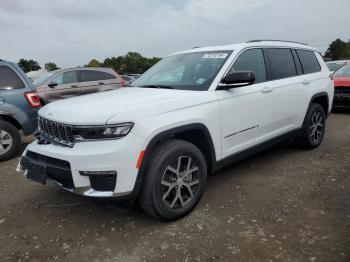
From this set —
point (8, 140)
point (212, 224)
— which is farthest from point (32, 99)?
point (212, 224)

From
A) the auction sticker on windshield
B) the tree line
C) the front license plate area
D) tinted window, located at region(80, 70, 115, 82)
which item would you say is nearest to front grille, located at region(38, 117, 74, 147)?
the front license plate area

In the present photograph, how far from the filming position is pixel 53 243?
10.2 ft

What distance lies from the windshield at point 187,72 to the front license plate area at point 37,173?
5.21 feet

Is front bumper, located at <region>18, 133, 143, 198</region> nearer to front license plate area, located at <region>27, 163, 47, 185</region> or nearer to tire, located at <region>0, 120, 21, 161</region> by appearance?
front license plate area, located at <region>27, 163, 47, 185</region>

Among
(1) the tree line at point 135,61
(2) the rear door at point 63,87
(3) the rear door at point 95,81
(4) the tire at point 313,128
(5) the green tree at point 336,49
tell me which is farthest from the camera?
(5) the green tree at point 336,49

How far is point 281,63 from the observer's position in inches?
189

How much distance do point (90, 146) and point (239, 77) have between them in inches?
67.3

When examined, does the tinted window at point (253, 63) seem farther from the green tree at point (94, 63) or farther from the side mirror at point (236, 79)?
the green tree at point (94, 63)

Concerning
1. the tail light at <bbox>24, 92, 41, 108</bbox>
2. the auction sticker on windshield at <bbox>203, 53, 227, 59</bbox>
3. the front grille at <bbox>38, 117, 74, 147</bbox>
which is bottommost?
the front grille at <bbox>38, 117, 74, 147</bbox>

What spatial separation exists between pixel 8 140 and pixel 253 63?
4108mm

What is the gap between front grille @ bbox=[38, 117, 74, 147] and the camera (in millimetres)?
3051

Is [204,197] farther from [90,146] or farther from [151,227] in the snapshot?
[90,146]

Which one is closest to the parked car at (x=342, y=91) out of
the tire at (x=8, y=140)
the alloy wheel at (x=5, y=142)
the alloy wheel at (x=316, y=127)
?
the alloy wheel at (x=316, y=127)

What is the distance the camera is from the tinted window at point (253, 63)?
13.5 ft
